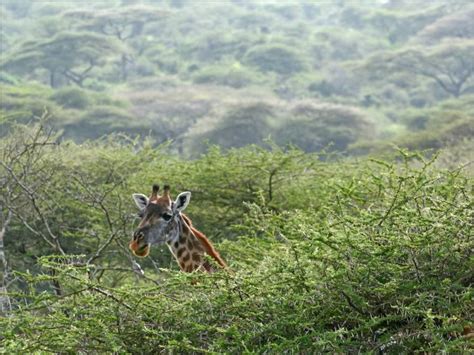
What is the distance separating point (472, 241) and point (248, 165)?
6.92 meters

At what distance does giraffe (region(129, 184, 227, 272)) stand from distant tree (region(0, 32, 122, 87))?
39315 millimetres

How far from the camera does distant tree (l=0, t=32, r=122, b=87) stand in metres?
45.4

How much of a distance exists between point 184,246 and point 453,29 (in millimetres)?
49309

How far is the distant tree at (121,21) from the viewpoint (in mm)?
55125

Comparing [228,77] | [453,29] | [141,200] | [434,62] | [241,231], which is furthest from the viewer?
[453,29]

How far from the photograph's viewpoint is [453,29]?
53.8 metres

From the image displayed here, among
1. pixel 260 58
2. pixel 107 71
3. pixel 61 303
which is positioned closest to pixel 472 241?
pixel 61 303

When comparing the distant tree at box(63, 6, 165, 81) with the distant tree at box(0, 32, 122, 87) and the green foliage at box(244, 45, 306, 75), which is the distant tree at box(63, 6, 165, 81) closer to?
the distant tree at box(0, 32, 122, 87)

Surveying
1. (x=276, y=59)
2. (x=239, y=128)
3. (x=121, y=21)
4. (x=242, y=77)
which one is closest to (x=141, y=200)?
(x=239, y=128)

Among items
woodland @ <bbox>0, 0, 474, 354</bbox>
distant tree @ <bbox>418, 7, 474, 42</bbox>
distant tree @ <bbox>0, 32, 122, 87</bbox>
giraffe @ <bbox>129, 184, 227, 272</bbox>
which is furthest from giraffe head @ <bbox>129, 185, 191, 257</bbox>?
distant tree @ <bbox>418, 7, 474, 42</bbox>

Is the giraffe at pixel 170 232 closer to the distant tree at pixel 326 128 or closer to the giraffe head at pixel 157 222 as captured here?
the giraffe head at pixel 157 222

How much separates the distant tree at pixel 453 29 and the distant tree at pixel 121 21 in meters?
16.8

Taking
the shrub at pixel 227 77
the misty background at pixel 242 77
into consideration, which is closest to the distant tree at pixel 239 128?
the misty background at pixel 242 77

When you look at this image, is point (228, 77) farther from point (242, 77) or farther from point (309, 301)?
point (309, 301)
